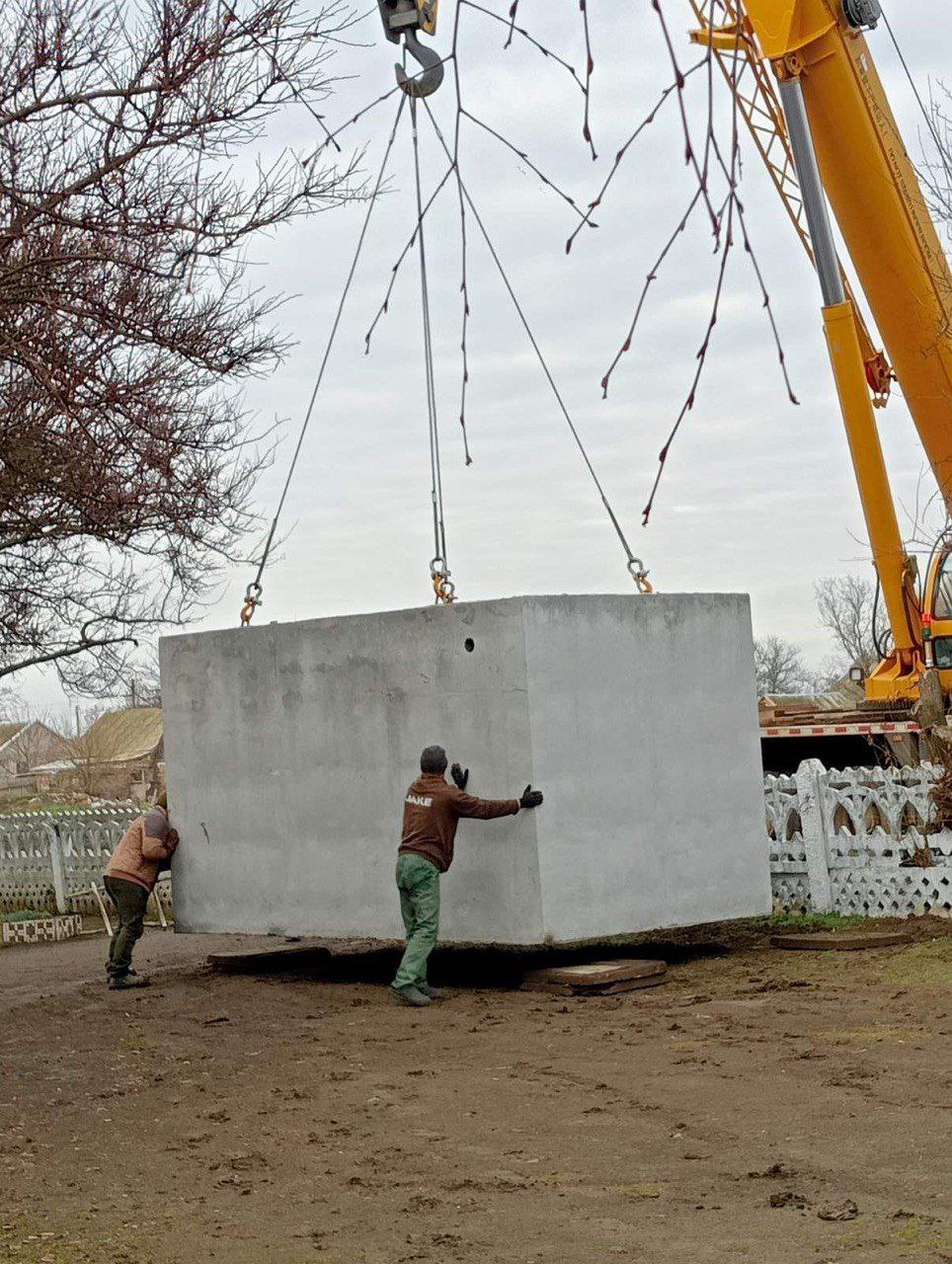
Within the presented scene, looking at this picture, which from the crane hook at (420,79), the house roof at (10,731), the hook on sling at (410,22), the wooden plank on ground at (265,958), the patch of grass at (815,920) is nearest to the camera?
the crane hook at (420,79)

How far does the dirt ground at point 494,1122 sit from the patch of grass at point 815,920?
1098 mm

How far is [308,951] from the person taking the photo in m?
13.2

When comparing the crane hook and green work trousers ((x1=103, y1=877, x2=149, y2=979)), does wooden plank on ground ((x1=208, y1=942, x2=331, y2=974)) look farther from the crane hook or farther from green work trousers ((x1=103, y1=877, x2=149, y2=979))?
the crane hook

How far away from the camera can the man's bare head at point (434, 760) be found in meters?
10.5

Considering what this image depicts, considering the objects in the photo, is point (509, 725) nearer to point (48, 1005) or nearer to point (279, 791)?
point (279, 791)

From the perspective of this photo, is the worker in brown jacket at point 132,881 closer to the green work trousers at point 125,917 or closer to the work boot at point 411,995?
the green work trousers at point 125,917

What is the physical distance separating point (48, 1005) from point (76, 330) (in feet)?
18.7

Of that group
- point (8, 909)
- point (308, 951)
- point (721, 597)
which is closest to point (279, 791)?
point (308, 951)

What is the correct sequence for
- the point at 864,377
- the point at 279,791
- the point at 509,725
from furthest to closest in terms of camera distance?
the point at 864,377
the point at 279,791
the point at 509,725

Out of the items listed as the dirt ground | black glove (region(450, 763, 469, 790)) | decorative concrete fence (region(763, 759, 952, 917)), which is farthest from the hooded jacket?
decorative concrete fence (region(763, 759, 952, 917))

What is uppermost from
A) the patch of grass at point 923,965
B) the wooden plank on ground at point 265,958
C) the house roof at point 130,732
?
the house roof at point 130,732

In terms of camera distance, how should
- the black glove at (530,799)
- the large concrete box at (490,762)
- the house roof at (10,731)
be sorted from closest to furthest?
the black glove at (530,799) → the large concrete box at (490,762) → the house roof at (10,731)

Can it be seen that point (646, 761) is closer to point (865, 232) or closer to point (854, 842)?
point (854, 842)

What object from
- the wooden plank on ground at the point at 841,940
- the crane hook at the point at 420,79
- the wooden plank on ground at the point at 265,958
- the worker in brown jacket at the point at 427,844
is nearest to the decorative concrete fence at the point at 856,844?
the wooden plank on ground at the point at 841,940
